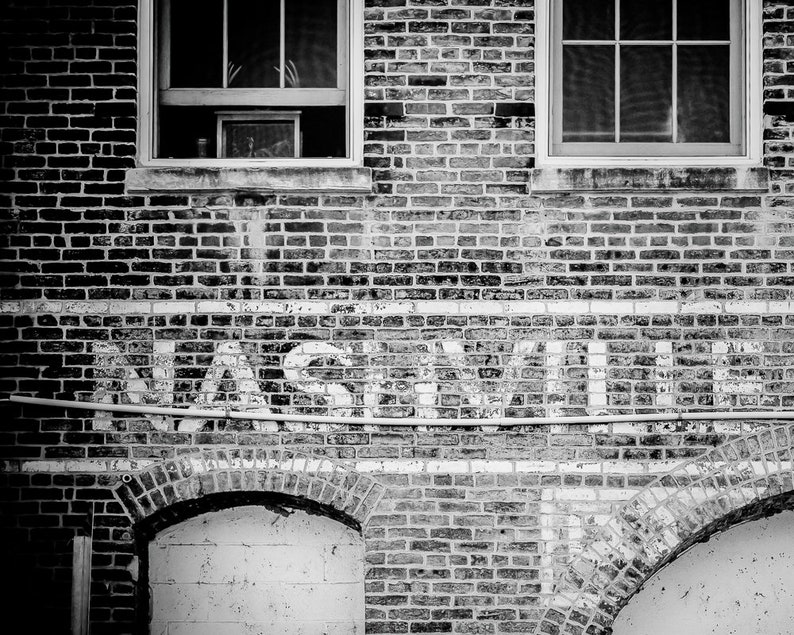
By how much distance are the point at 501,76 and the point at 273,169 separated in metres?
1.45

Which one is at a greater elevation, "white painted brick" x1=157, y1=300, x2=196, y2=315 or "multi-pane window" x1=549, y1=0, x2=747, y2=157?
"multi-pane window" x1=549, y1=0, x2=747, y2=157

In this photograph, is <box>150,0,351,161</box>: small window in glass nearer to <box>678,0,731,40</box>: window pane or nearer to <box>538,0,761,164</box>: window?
<box>538,0,761,164</box>: window

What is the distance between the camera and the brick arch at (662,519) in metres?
4.03

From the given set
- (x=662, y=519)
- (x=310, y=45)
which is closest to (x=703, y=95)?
(x=310, y=45)

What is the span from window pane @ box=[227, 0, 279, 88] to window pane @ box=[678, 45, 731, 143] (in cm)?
249

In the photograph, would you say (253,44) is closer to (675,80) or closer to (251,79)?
(251,79)

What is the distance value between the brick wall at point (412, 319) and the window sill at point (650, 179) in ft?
0.16

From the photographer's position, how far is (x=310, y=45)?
4418 mm

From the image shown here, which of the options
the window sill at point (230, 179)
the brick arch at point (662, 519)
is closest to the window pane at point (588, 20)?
the window sill at point (230, 179)

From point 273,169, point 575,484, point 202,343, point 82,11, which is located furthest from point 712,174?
point 82,11

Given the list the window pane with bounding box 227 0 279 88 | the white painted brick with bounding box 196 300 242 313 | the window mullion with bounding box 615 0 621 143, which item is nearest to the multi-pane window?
the window mullion with bounding box 615 0 621 143

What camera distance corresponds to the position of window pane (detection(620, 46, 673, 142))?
14.4ft

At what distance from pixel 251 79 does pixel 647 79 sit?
2433mm

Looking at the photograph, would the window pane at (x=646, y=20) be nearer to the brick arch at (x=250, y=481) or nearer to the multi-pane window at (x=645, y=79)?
the multi-pane window at (x=645, y=79)
